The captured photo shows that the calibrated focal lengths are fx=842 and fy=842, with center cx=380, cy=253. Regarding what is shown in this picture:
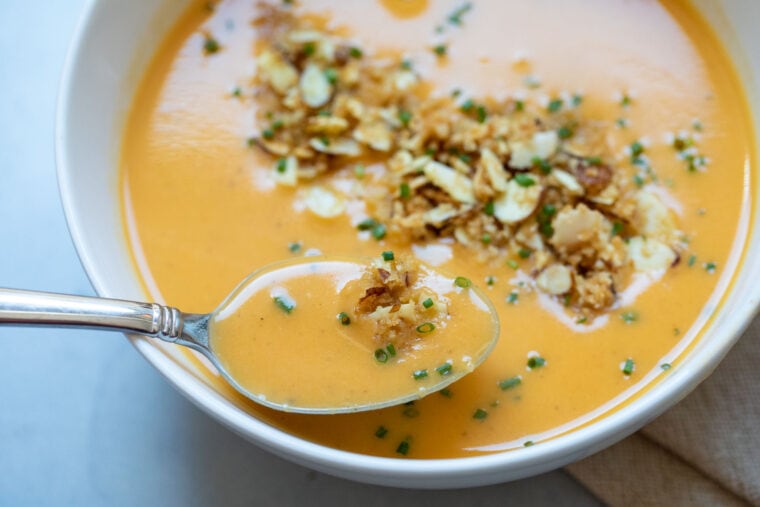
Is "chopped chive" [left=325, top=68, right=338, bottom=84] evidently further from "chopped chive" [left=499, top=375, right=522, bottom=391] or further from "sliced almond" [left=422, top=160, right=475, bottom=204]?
"chopped chive" [left=499, top=375, right=522, bottom=391]

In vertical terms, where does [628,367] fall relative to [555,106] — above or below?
below

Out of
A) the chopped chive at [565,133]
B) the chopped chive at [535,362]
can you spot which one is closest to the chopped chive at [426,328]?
the chopped chive at [535,362]

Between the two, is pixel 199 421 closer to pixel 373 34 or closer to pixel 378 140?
pixel 378 140

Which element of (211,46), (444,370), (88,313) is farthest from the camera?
(211,46)

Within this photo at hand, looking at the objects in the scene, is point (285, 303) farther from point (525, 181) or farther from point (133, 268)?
point (525, 181)

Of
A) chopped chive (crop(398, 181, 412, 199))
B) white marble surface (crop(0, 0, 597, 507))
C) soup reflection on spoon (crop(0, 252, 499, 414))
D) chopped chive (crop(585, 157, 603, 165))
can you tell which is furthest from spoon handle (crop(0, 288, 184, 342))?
chopped chive (crop(585, 157, 603, 165))

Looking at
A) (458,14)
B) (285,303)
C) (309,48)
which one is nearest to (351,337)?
(285,303)

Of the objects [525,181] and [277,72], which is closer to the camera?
[525,181]
